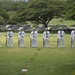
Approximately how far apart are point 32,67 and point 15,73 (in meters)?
1.63

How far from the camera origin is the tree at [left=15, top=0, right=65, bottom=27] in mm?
52688

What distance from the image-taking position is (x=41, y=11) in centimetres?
5269

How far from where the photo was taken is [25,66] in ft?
46.5

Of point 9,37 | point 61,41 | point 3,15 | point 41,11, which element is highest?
point 41,11

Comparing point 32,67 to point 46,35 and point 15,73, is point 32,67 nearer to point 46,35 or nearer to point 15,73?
point 15,73

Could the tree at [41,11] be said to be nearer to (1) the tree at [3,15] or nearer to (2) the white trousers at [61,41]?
(1) the tree at [3,15]

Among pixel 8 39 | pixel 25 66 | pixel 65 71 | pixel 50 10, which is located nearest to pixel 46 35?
pixel 8 39

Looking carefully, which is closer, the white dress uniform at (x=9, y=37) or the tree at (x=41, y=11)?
the white dress uniform at (x=9, y=37)

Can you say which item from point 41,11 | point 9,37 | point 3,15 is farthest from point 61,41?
point 3,15

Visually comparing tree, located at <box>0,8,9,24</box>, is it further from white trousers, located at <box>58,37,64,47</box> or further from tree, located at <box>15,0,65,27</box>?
white trousers, located at <box>58,37,64,47</box>

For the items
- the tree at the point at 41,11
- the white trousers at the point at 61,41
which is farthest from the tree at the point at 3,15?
the white trousers at the point at 61,41

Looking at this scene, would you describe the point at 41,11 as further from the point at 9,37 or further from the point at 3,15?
the point at 9,37

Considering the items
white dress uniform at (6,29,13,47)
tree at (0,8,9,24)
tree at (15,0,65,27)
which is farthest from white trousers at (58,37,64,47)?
tree at (0,8,9,24)

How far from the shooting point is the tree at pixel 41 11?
52688 mm
